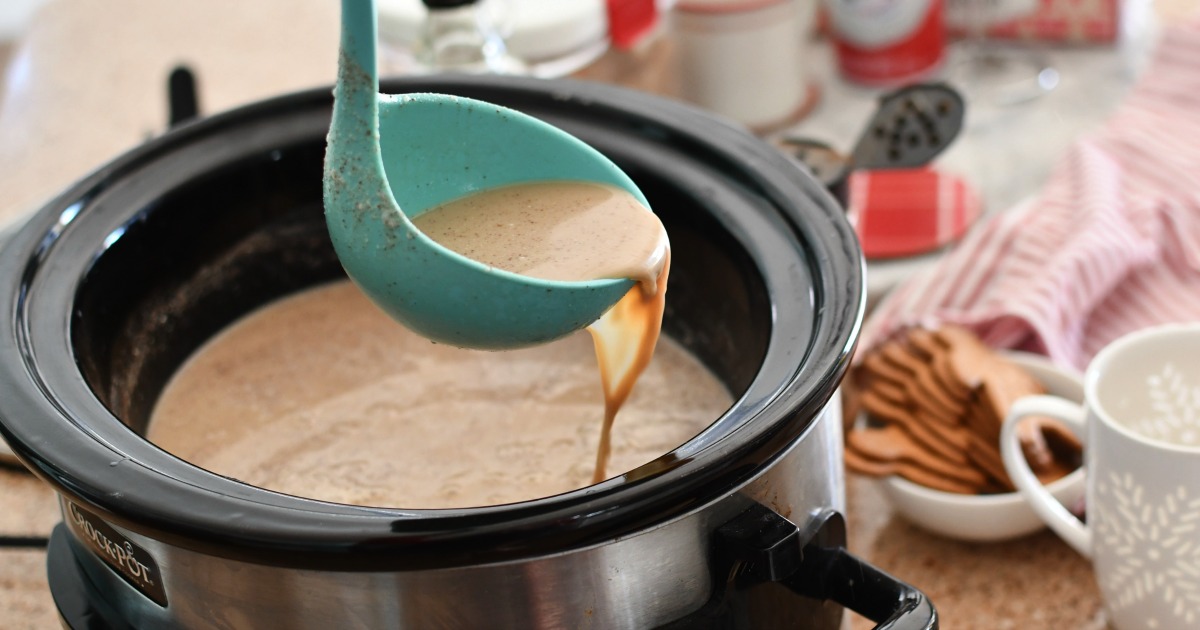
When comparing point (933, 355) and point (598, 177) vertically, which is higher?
point (598, 177)

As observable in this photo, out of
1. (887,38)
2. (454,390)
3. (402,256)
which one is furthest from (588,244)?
(887,38)

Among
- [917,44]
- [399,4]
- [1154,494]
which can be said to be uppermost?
[399,4]

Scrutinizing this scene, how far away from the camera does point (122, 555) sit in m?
0.61

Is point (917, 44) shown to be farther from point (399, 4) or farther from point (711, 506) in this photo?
point (711, 506)

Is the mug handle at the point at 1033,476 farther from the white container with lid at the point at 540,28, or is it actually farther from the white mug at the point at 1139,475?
the white container with lid at the point at 540,28

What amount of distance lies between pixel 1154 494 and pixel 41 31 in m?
1.63

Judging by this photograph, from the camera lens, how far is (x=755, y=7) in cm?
138

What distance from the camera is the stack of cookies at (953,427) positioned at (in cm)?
89

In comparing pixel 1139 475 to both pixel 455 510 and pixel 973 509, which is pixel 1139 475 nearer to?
pixel 973 509

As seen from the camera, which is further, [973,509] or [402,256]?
[973,509]

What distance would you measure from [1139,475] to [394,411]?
47cm

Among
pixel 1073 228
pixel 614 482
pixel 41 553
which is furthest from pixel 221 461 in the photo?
pixel 1073 228

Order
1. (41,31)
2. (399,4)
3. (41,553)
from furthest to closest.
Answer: (41,31), (399,4), (41,553)

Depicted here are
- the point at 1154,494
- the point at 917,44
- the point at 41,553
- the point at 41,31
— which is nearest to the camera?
the point at 1154,494
